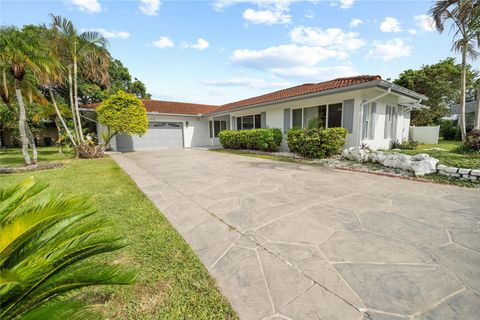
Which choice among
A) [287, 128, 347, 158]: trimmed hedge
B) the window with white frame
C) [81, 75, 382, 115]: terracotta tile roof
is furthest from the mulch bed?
the window with white frame

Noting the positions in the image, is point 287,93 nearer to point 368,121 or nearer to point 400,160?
point 368,121

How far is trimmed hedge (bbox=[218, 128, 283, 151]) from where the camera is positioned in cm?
1169

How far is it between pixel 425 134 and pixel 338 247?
18.0m

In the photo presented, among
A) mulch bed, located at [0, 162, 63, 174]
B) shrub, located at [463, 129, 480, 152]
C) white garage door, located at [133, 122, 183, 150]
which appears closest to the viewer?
shrub, located at [463, 129, 480, 152]

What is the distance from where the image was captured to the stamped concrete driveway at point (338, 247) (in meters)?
1.68

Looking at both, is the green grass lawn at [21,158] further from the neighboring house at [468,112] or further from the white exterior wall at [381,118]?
the neighboring house at [468,112]

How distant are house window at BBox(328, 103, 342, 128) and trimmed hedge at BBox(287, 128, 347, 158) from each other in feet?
4.05

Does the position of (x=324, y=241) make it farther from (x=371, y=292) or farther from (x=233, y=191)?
(x=233, y=191)

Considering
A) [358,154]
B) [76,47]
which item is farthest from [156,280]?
[76,47]

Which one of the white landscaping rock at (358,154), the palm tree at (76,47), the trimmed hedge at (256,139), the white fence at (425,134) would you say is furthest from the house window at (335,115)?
the palm tree at (76,47)

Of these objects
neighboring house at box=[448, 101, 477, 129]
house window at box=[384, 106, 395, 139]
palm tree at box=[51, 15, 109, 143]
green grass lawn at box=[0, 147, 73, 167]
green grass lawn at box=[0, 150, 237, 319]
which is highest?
palm tree at box=[51, 15, 109, 143]

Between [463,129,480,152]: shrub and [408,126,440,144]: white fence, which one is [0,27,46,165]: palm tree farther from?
[408,126,440,144]: white fence

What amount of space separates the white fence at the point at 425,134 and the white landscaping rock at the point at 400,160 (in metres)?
11.1

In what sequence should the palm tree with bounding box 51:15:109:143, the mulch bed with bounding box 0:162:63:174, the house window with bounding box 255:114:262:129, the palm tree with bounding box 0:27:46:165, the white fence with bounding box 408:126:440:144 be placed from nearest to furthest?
the palm tree with bounding box 0:27:46:165 → the mulch bed with bounding box 0:162:63:174 → the palm tree with bounding box 51:15:109:143 → the house window with bounding box 255:114:262:129 → the white fence with bounding box 408:126:440:144
